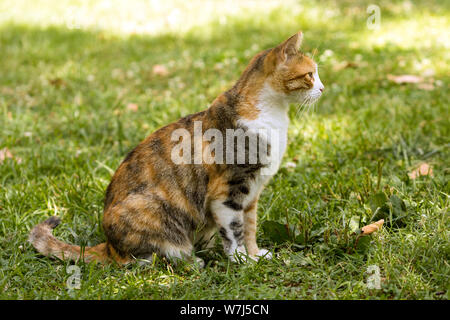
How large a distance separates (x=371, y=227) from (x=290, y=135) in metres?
1.74

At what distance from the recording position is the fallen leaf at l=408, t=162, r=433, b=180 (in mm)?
3554

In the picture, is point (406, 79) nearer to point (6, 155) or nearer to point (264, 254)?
point (264, 254)

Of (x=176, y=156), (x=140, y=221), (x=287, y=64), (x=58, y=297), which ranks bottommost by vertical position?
(x=58, y=297)

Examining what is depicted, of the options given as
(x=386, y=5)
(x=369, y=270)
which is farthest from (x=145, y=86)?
(x=386, y=5)

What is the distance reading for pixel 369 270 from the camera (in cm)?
259

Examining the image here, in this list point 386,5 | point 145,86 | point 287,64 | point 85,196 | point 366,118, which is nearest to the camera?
point 287,64

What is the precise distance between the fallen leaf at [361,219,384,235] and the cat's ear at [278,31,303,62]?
3.47 feet

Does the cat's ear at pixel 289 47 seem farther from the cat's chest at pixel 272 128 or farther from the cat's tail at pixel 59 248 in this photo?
the cat's tail at pixel 59 248

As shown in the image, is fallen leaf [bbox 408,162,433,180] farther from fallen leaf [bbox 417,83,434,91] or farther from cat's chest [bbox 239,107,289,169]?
fallen leaf [bbox 417,83,434,91]

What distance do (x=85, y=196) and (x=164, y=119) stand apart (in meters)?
1.41

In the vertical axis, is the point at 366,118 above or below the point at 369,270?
above

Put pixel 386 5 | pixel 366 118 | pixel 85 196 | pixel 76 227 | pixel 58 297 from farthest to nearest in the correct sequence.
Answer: pixel 386 5, pixel 366 118, pixel 85 196, pixel 76 227, pixel 58 297

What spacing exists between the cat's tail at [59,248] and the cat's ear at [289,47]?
1534 millimetres

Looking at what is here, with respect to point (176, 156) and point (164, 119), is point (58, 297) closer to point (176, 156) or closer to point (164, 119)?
point (176, 156)
